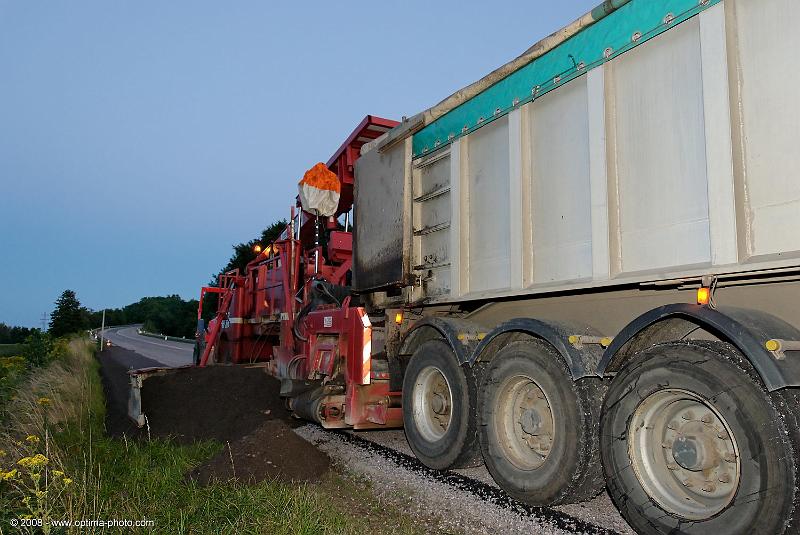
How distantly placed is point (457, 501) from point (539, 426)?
780mm

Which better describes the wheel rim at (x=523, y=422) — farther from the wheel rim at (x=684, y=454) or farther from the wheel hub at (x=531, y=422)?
the wheel rim at (x=684, y=454)

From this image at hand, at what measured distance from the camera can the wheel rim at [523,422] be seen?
154 inches

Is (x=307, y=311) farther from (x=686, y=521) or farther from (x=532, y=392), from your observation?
(x=686, y=521)

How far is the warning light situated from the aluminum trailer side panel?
0.09m

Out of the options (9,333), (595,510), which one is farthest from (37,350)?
(9,333)

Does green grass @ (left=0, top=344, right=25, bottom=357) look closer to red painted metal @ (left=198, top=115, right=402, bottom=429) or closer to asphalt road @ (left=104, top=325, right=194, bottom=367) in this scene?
asphalt road @ (left=104, top=325, right=194, bottom=367)

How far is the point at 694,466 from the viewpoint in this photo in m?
2.88

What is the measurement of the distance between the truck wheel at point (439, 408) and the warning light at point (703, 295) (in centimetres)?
199

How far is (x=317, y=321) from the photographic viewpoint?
6.80 metres

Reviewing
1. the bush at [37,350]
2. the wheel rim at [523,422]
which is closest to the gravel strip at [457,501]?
the wheel rim at [523,422]

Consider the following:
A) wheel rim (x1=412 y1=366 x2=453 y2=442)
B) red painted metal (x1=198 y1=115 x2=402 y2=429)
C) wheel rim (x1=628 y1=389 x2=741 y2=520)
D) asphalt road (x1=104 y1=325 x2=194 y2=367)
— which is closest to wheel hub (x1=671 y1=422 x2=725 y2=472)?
wheel rim (x1=628 y1=389 x2=741 y2=520)

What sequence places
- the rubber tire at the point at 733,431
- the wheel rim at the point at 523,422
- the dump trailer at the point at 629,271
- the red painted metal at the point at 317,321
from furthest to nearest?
the red painted metal at the point at 317,321 < the wheel rim at the point at 523,422 < the dump trailer at the point at 629,271 < the rubber tire at the point at 733,431

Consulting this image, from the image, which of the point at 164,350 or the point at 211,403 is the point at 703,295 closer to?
the point at 211,403

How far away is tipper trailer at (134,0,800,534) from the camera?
2.67 meters
